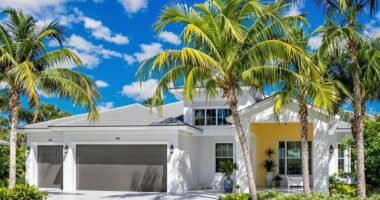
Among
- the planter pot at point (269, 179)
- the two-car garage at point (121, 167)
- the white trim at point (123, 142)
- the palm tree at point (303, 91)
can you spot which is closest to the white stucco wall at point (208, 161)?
the planter pot at point (269, 179)

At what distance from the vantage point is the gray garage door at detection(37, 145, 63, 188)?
2483 centimetres

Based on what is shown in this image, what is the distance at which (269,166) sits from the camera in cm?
2511

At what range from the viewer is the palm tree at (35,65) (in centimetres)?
1734

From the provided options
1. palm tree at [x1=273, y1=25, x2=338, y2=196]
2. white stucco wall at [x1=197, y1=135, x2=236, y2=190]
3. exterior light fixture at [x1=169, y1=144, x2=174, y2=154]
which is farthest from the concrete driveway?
palm tree at [x1=273, y1=25, x2=338, y2=196]

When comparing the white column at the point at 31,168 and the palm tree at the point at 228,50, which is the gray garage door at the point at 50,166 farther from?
the palm tree at the point at 228,50

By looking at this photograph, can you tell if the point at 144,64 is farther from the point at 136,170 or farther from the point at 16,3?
the point at 136,170

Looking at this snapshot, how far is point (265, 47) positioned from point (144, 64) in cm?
397

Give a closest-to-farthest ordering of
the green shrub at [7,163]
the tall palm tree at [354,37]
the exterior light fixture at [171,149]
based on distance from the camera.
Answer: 1. the tall palm tree at [354,37]
2. the exterior light fixture at [171,149]
3. the green shrub at [7,163]

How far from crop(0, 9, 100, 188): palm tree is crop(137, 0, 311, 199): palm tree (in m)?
→ 3.58

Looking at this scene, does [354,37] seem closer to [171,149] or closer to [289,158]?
[171,149]

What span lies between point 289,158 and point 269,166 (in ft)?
4.27

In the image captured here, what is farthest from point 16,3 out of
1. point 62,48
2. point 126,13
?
point 126,13

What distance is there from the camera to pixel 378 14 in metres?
15.5

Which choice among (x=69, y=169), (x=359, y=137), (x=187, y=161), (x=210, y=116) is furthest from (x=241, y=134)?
(x=69, y=169)
